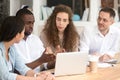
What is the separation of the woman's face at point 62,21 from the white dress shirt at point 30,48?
0.29m

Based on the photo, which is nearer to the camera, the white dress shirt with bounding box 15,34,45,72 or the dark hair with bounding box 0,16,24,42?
the dark hair with bounding box 0,16,24,42

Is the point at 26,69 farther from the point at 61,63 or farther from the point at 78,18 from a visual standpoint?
the point at 78,18

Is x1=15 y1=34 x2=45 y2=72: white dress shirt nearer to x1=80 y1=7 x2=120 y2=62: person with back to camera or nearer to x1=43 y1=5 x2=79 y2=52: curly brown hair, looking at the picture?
x1=43 y1=5 x2=79 y2=52: curly brown hair

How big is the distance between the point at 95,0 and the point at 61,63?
7.57 ft

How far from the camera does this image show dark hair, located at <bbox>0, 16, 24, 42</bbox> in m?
1.98

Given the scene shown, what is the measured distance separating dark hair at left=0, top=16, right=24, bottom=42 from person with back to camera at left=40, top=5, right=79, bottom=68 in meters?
0.88

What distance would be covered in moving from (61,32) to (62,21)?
0.46 ft

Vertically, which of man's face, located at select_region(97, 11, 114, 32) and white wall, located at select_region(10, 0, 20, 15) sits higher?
white wall, located at select_region(10, 0, 20, 15)

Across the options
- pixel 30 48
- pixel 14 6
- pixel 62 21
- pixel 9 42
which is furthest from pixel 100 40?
pixel 14 6

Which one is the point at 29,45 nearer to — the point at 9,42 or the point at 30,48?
the point at 30,48

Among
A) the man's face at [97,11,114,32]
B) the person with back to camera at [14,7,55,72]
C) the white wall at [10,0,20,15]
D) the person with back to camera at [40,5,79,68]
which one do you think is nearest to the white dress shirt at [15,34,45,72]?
the person with back to camera at [14,7,55,72]

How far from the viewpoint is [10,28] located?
1.98m

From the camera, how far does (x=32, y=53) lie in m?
2.69

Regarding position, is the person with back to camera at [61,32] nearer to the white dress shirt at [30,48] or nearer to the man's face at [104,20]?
the white dress shirt at [30,48]
